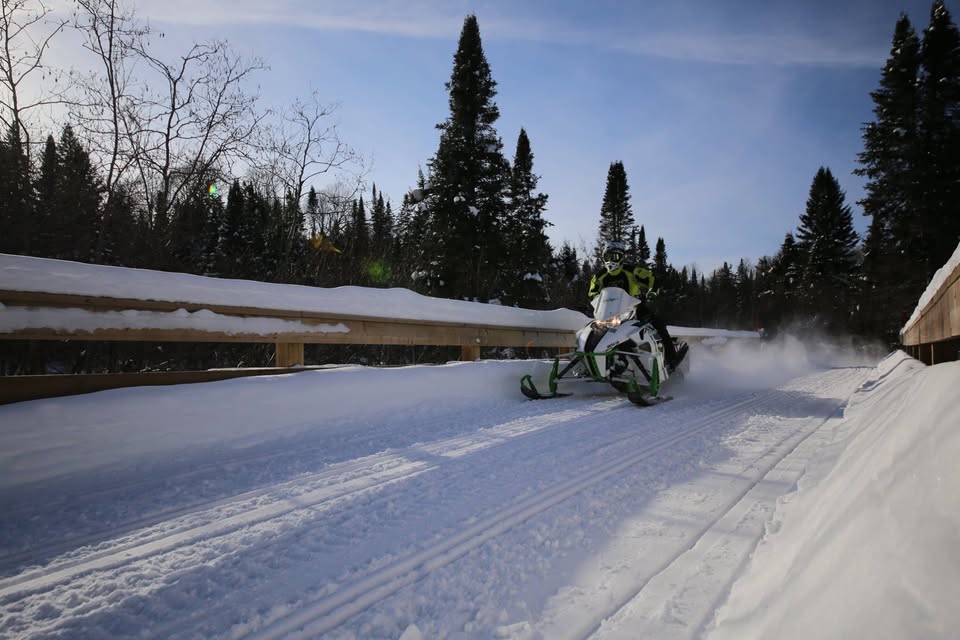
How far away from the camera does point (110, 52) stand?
9.07 meters

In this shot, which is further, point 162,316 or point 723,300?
point 723,300

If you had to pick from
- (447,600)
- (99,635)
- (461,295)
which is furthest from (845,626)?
(461,295)

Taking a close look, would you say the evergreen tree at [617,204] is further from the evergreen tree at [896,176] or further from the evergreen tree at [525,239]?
the evergreen tree at [896,176]

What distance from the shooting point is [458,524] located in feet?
7.77

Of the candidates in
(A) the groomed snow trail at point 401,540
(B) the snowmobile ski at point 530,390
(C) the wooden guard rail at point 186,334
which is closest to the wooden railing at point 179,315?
(C) the wooden guard rail at point 186,334

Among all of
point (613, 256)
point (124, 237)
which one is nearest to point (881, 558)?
point (613, 256)

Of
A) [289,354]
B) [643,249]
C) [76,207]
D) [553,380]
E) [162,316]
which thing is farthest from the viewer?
[643,249]

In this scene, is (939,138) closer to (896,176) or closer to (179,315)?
(896,176)

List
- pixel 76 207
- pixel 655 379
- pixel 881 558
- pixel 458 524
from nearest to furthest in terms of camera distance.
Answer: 1. pixel 881 558
2. pixel 458 524
3. pixel 655 379
4. pixel 76 207

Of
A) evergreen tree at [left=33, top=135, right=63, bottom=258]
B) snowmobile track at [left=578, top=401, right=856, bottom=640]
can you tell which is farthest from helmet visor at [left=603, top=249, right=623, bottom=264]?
evergreen tree at [left=33, top=135, right=63, bottom=258]

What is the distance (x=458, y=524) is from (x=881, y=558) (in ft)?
5.85

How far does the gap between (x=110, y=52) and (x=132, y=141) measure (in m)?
1.66

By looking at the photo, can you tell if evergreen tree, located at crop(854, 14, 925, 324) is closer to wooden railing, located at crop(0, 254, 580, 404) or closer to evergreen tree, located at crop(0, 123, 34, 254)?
wooden railing, located at crop(0, 254, 580, 404)

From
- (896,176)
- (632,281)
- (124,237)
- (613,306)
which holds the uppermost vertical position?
(896,176)
